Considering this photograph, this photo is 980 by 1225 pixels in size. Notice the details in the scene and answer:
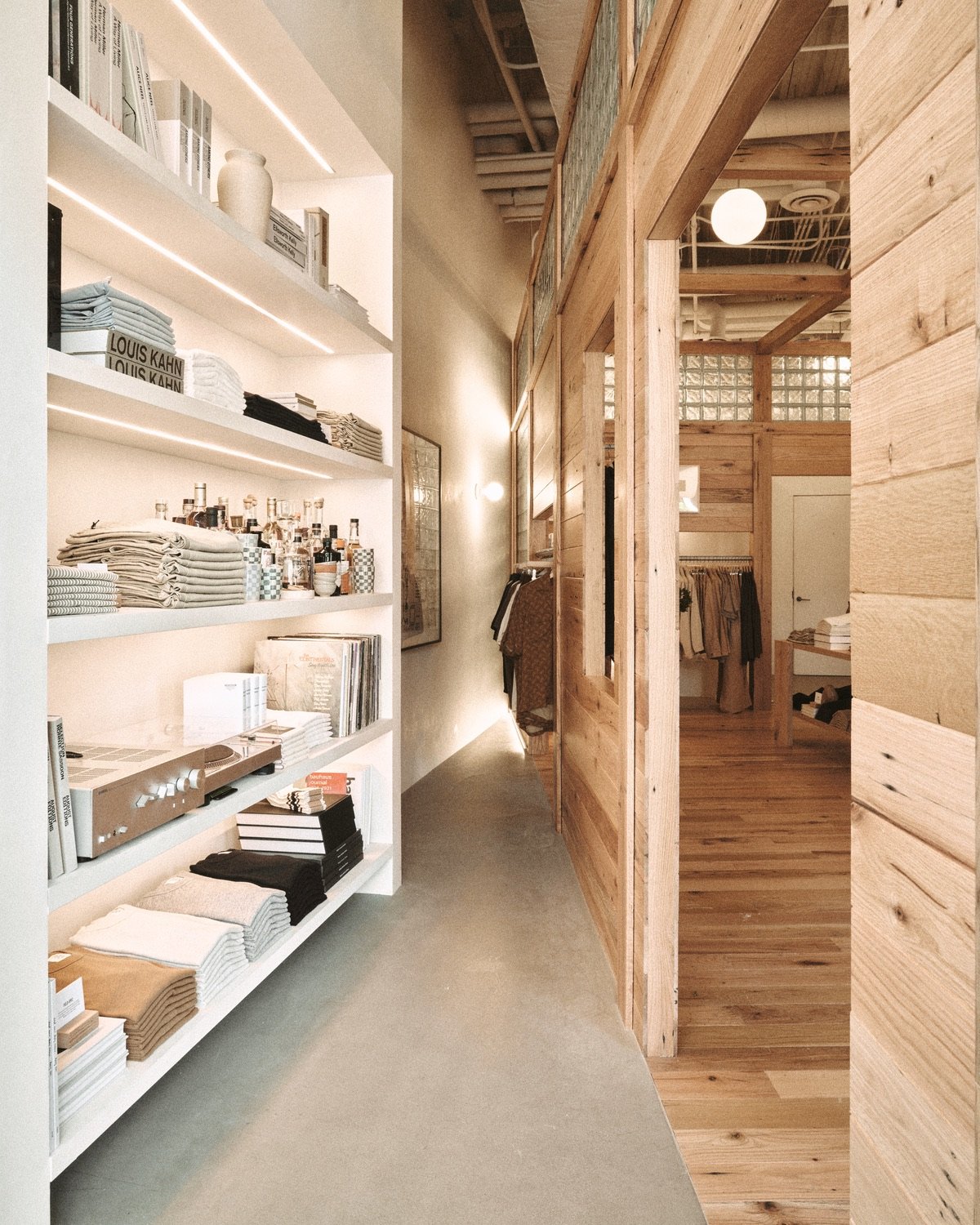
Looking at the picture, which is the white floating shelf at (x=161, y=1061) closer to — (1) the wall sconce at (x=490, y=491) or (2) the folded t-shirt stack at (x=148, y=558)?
(2) the folded t-shirt stack at (x=148, y=558)

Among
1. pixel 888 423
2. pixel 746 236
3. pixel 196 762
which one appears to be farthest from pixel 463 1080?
pixel 746 236

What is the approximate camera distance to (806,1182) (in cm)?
163

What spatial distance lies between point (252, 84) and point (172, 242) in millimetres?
841

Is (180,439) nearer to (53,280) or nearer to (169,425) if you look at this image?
(169,425)

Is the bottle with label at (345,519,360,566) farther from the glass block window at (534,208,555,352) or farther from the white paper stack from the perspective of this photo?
the glass block window at (534,208,555,352)

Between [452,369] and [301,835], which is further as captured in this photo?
[452,369]

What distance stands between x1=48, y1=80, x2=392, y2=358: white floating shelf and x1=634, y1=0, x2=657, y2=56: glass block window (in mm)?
1108

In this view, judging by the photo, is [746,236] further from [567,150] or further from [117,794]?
[117,794]

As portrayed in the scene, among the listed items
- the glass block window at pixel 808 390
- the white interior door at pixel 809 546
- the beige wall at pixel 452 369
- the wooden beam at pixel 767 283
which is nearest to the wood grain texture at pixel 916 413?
the beige wall at pixel 452 369

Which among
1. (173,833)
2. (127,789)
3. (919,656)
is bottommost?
(173,833)

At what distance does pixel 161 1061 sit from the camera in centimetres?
173

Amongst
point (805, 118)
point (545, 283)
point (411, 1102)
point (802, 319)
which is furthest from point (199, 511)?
point (802, 319)

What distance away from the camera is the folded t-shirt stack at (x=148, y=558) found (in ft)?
5.89

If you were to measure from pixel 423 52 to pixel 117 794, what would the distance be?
17.5ft
